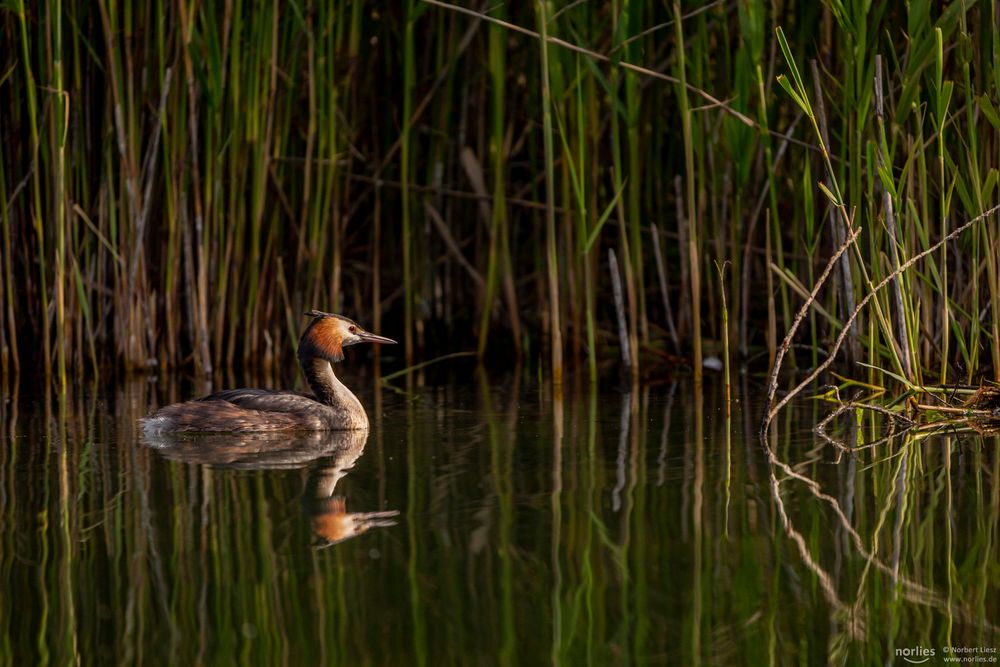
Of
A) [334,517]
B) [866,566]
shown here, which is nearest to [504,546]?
[334,517]

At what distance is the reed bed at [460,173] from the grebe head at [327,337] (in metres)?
0.96

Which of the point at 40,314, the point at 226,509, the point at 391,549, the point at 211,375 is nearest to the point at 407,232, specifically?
the point at 211,375

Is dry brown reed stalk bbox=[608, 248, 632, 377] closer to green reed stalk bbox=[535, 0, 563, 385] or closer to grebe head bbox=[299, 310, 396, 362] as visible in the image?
green reed stalk bbox=[535, 0, 563, 385]

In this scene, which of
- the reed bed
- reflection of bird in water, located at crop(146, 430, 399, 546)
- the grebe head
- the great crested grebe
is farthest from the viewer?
the grebe head

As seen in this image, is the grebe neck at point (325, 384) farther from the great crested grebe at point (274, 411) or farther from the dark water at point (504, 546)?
the dark water at point (504, 546)

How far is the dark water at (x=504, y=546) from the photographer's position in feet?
8.86

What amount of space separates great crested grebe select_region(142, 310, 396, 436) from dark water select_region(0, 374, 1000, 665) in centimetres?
13

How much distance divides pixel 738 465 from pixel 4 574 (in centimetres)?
222

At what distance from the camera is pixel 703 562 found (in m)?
3.23

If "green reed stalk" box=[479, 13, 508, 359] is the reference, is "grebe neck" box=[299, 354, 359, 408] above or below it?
below

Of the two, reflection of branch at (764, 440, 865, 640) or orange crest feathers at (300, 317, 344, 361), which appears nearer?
reflection of branch at (764, 440, 865, 640)

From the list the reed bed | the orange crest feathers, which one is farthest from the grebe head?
the reed bed

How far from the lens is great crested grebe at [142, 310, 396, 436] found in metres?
5.48

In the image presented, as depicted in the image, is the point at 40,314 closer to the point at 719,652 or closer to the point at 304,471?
the point at 304,471
